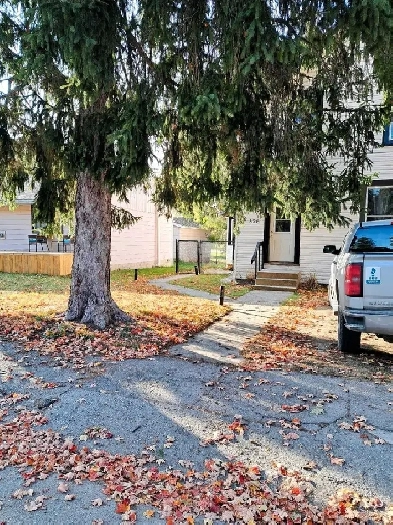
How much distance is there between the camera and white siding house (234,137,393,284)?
39.7ft

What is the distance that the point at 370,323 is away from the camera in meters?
4.82

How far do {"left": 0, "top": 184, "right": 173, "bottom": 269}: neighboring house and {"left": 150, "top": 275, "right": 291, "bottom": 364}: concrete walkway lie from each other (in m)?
6.43

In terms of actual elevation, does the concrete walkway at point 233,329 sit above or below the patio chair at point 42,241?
below

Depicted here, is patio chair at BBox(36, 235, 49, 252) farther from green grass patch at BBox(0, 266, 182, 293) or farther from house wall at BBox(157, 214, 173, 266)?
house wall at BBox(157, 214, 173, 266)

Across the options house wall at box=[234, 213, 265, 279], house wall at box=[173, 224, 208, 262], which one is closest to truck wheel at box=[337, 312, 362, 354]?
house wall at box=[234, 213, 265, 279]

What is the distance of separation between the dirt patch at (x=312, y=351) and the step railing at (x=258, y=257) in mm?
4601

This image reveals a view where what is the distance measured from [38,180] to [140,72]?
3.13 metres

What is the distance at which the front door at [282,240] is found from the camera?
1390 cm

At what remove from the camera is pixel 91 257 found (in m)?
6.82

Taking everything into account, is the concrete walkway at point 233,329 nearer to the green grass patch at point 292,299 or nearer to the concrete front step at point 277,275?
the green grass patch at point 292,299

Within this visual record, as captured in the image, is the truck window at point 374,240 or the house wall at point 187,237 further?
the house wall at point 187,237

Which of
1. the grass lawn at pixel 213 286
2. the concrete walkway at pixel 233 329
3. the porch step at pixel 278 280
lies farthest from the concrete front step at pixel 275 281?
the concrete walkway at pixel 233 329

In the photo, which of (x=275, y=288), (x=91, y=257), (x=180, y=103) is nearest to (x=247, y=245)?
(x=275, y=288)

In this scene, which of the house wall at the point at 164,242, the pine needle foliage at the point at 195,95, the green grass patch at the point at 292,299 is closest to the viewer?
the pine needle foliage at the point at 195,95
